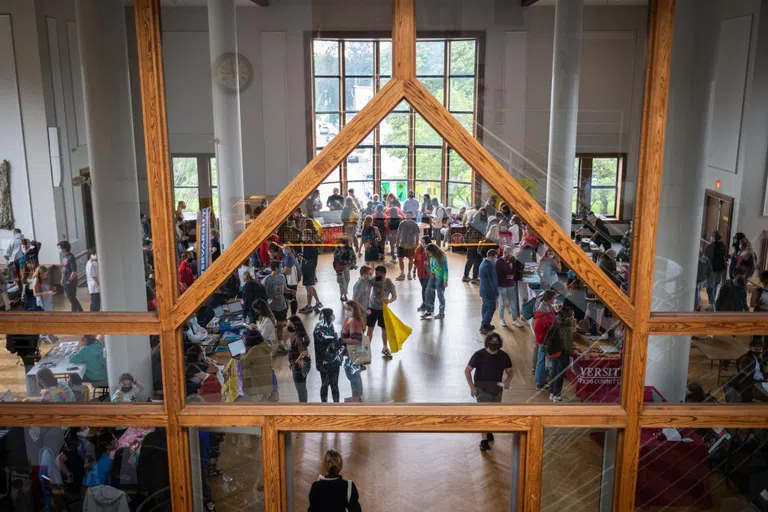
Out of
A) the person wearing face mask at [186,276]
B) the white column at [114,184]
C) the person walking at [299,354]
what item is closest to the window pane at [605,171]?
the person walking at [299,354]

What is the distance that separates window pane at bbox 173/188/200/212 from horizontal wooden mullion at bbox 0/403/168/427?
0.97 meters

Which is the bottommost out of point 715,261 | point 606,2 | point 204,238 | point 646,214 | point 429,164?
point 715,261

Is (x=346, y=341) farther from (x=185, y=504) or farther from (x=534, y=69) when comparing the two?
(x=534, y=69)

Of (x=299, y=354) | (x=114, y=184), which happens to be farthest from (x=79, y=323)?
(x=299, y=354)

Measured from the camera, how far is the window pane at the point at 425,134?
341 centimetres

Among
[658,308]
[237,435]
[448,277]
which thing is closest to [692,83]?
[658,308]

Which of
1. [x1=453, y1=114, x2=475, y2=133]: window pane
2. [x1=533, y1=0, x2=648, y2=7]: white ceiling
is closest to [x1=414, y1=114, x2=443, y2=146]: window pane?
[x1=453, y1=114, x2=475, y2=133]: window pane

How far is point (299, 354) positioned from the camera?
3.64m

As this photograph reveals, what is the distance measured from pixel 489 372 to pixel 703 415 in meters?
1.02

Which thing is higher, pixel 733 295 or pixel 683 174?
pixel 683 174

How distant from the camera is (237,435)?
3562 millimetres

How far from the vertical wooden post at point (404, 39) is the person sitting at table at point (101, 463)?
237 cm

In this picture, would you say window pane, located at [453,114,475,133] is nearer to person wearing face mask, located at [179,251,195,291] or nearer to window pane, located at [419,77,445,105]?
window pane, located at [419,77,445,105]

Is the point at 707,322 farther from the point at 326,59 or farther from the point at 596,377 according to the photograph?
the point at 326,59
